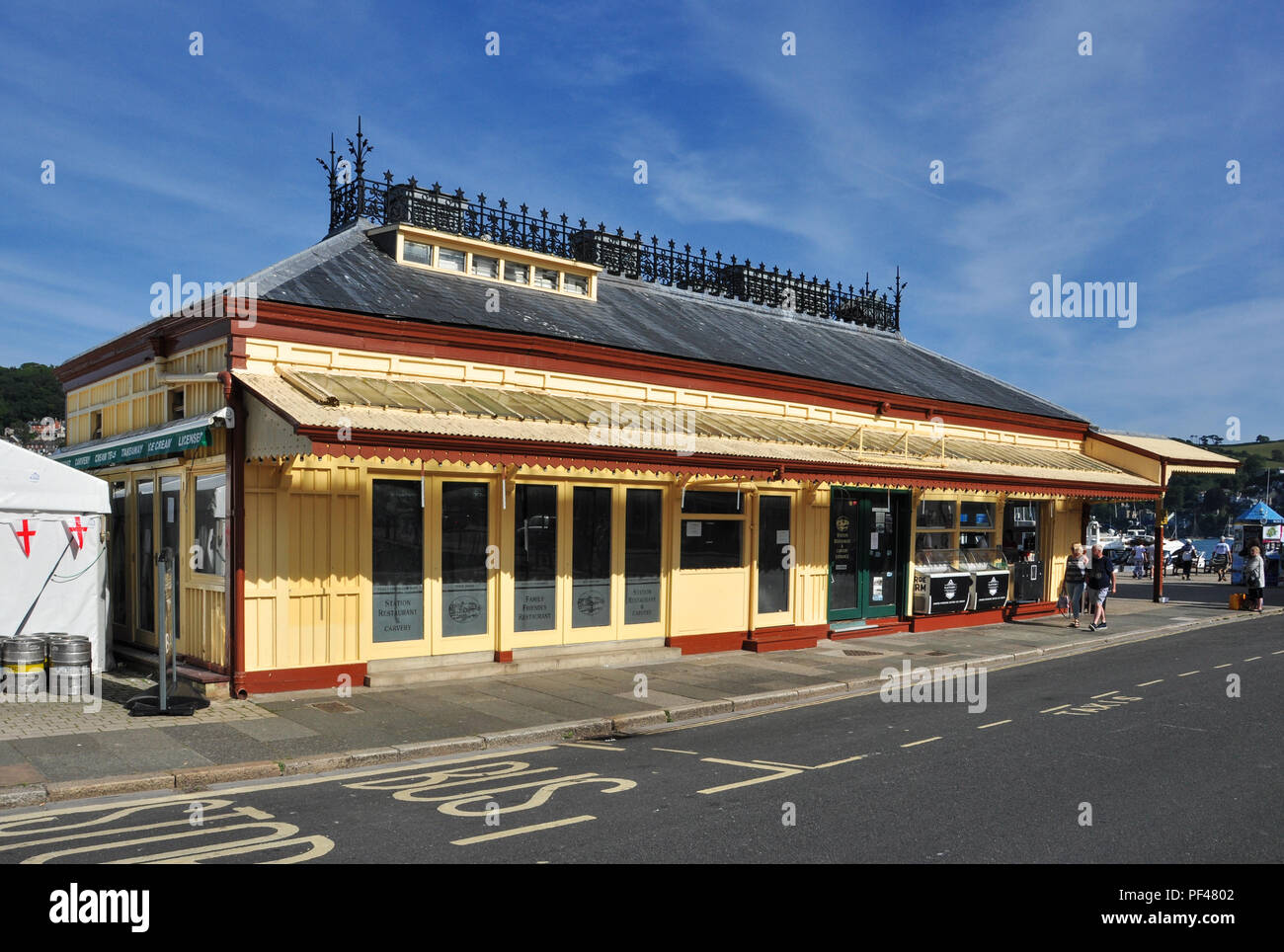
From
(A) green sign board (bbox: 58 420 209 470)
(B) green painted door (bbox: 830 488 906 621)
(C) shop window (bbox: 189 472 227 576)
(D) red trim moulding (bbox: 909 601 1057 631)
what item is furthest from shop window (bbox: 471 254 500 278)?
(D) red trim moulding (bbox: 909 601 1057 631)

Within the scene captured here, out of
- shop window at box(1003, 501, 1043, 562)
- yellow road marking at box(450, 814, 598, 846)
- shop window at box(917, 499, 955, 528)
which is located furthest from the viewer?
shop window at box(1003, 501, 1043, 562)

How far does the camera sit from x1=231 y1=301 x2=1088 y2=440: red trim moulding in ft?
38.4

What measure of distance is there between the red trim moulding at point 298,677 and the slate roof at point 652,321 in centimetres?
431

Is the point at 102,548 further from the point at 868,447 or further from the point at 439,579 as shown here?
the point at 868,447

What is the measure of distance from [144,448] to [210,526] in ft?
5.81

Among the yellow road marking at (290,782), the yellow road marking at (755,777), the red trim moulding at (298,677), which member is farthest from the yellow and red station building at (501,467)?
the yellow road marking at (755,777)

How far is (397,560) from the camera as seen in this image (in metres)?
12.0

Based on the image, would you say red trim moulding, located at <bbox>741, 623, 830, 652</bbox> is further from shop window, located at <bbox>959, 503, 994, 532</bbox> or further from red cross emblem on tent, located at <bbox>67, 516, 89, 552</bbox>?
red cross emblem on tent, located at <bbox>67, 516, 89, 552</bbox>

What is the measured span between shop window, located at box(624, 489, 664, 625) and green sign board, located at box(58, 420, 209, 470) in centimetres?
582

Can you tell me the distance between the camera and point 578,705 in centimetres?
1101

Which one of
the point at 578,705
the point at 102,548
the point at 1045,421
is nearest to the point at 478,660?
the point at 578,705

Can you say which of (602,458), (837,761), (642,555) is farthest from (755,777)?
(642,555)

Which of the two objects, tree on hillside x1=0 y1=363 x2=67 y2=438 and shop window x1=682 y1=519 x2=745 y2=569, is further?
tree on hillside x1=0 y1=363 x2=67 y2=438

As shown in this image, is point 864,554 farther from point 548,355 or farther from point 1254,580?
point 1254,580
